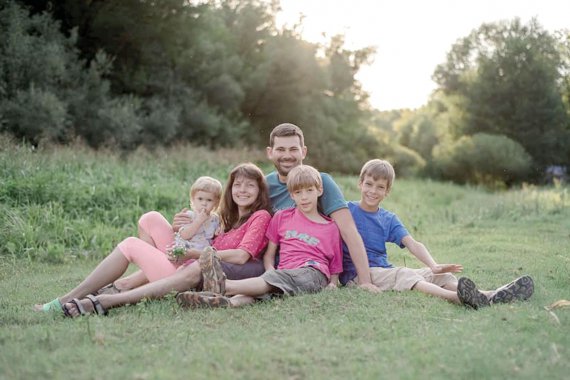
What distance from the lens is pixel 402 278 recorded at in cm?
584

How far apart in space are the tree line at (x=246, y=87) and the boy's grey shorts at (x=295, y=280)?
40.7 feet

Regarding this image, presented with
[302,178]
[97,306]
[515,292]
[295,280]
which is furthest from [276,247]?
[515,292]

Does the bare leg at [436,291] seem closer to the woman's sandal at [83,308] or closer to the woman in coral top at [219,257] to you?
the woman in coral top at [219,257]

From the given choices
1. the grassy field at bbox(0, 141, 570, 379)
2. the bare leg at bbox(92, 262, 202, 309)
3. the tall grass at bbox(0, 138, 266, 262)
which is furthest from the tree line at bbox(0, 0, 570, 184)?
the bare leg at bbox(92, 262, 202, 309)

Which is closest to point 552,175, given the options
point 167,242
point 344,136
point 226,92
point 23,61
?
point 344,136

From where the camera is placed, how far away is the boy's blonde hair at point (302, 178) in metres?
5.73

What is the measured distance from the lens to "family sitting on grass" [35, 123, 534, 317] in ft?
17.6

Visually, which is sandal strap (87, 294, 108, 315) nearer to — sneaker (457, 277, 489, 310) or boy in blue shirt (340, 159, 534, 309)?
boy in blue shirt (340, 159, 534, 309)

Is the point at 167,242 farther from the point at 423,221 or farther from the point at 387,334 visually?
the point at 423,221

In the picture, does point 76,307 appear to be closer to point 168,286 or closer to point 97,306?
point 97,306

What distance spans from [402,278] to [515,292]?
97cm

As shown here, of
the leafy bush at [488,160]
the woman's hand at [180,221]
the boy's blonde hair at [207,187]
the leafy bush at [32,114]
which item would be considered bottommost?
the leafy bush at [488,160]

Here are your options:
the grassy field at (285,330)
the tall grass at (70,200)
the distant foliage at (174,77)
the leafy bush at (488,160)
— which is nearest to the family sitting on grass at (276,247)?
the grassy field at (285,330)

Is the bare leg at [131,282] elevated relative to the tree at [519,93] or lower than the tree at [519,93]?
lower
